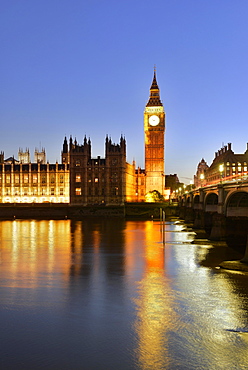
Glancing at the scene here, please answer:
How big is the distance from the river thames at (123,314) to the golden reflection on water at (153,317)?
0.13 feet

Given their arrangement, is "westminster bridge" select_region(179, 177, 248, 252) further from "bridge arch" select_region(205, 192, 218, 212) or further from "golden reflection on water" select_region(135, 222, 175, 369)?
"golden reflection on water" select_region(135, 222, 175, 369)

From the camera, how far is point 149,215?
395ft

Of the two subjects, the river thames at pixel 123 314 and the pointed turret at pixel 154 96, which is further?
the pointed turret at pixel 154 96

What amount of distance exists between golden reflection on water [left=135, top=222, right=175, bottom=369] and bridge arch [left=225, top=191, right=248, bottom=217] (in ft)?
70.4

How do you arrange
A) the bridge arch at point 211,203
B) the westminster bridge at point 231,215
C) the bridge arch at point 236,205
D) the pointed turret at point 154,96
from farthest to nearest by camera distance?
the pointed turret at point 154,96
the bridge arch at point 211,203
the bridge arch at point 236,205
the westminster bridge at point 231,215

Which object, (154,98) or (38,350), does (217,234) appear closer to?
(38,350)

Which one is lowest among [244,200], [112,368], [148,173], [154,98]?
[112,368]

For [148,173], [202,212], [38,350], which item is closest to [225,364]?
[38,350]

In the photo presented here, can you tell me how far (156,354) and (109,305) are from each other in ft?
22.8

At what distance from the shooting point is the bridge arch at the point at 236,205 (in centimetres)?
5119

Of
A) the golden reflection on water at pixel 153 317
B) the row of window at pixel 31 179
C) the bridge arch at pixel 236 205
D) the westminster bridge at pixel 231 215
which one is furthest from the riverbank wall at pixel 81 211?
the golden reflection on water at pixel 153 317

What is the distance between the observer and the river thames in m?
14.5

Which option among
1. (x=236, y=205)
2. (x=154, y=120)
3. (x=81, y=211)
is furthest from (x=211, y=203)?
(x=154, y=120)

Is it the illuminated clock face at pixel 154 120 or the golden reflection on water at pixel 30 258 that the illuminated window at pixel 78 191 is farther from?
the golden reflection on water at pixel 30 258
